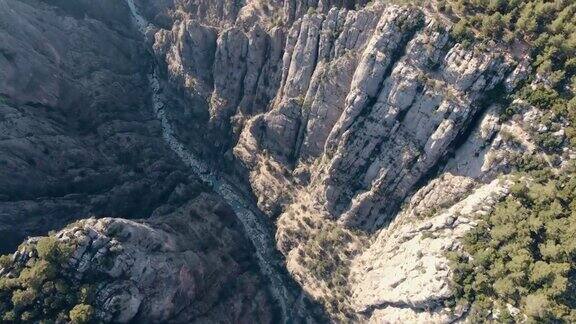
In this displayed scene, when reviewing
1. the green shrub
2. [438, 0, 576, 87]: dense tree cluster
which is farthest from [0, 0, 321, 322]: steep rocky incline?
[438, 0, 576, 87]: dense tree cluster

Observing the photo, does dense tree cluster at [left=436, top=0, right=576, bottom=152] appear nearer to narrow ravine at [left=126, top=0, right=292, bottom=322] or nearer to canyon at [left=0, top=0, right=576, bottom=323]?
canyon at [left=0, top=0, right=576, bottom=323]

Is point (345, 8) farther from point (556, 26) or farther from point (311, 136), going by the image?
point (556, 26)

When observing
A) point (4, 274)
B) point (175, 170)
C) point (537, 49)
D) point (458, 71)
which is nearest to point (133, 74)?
point (175, 170)

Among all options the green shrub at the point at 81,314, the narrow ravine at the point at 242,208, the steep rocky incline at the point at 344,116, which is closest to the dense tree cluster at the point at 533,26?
the steep rocky incline at the point at 344,116

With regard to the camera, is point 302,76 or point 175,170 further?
point 175,170

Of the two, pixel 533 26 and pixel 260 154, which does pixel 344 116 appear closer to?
pixel 260 154

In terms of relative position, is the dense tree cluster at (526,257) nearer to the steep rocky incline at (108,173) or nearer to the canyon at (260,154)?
the canyon at (260,154)

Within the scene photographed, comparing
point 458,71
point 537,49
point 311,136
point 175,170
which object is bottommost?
point 175,170
